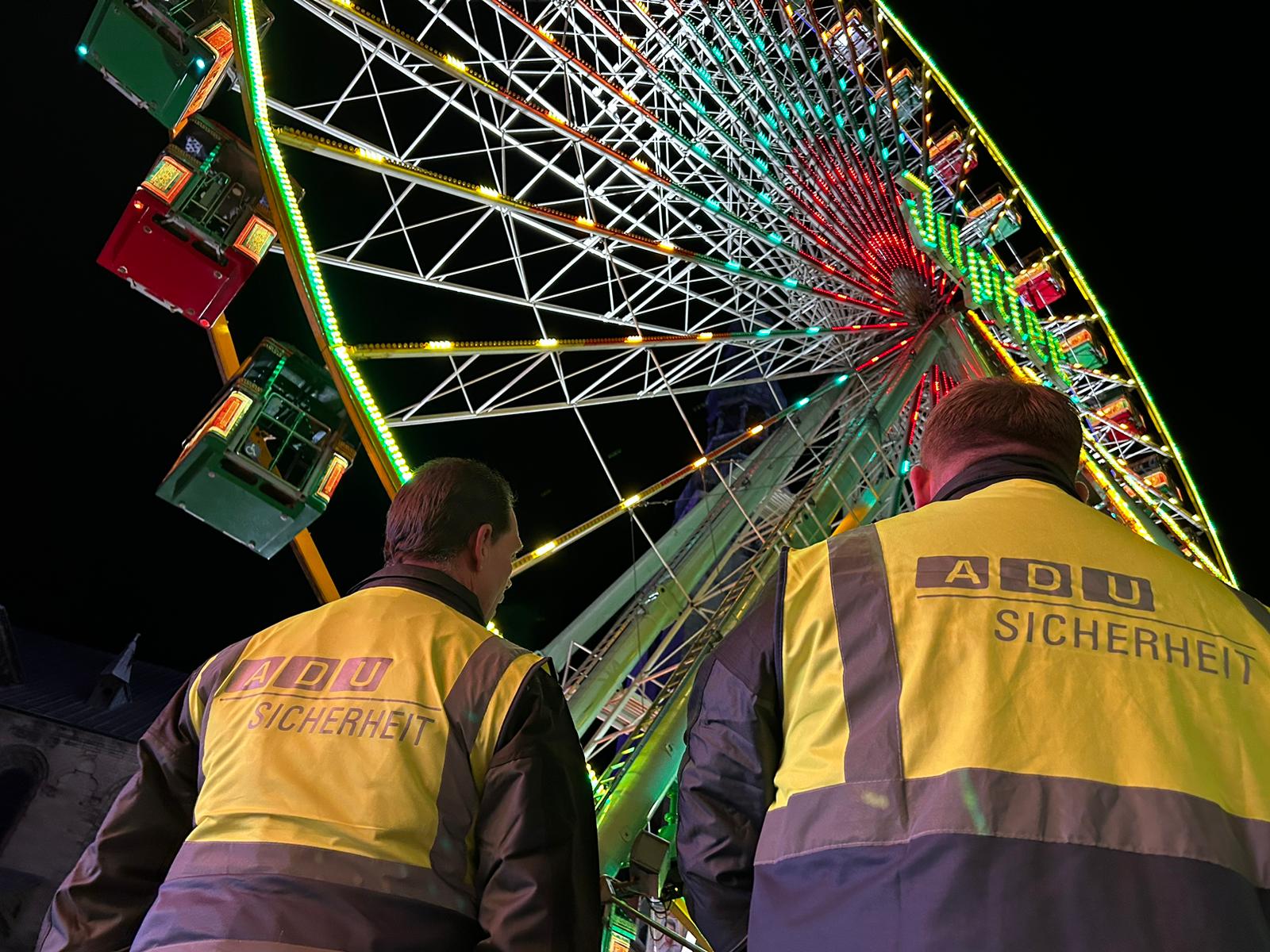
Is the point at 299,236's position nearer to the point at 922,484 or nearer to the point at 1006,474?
the point at 922,484

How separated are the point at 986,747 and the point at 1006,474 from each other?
840 millimetres

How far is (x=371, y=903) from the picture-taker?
81.4 inches

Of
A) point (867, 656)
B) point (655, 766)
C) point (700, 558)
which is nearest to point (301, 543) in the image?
point (655, 766)

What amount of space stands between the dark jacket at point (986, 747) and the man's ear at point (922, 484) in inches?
12.2

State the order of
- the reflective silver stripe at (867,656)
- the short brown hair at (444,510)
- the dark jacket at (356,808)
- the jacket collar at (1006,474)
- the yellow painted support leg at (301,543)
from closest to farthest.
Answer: the reflective silver stripe at (867,656) → the dark jacket at (356,808) → the jacket collar at (1006,474) → the short brown hair at (444,510) → the yellow painted support leg at (301,543)

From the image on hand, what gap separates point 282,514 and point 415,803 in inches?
194

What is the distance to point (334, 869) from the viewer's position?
2.10m

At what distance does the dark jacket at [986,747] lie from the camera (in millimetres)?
1640

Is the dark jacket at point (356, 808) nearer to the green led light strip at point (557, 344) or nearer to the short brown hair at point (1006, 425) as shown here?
the short brown hair at point (1006, 425)

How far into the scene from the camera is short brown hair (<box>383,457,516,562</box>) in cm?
296

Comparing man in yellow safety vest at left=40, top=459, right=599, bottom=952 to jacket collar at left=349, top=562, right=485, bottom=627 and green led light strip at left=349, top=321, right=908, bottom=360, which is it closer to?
jacket collar at left=349, top=562, right=485, bottom=627

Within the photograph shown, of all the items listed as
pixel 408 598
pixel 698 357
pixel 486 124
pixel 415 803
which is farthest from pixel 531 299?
pixel 415 803

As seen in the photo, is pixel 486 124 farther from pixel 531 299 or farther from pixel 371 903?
pixel 371 903

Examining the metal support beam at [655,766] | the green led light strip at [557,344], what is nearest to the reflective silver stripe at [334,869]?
the metal support beam at [655,766]
